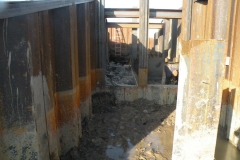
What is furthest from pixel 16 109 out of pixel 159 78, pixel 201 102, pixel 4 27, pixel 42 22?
pixel 159 78

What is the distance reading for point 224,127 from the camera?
5953 mm

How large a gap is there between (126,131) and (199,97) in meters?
3.47

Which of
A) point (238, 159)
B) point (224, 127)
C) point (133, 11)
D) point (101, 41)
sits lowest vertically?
point (238, 159)

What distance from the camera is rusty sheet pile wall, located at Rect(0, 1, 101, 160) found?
3.04 metres

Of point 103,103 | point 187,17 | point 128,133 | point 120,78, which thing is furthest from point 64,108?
point 120,78

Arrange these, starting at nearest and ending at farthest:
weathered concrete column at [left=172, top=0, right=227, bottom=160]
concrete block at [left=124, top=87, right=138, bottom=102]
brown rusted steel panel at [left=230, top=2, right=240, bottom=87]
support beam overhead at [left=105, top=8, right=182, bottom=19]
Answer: weathered concrete column at [left=172, top=0, right=227, bottom=160]
brown rusted steel panel at [left=230, top=2, right=240, bottom=87]
support beam overhead at [left=105, top=8, right=182, bottom=19]
concrete block at [left=124, top=87, right=138, bottom=102]

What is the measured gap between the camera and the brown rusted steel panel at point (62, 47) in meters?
4.47

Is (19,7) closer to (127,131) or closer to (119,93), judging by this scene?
(127,131)

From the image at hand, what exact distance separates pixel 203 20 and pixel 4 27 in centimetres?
525

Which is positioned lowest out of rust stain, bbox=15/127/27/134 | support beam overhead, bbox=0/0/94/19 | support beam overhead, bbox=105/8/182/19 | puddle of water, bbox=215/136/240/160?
puddle of water, bbox=215/136/240/160

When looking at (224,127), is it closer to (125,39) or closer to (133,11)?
(133,11)

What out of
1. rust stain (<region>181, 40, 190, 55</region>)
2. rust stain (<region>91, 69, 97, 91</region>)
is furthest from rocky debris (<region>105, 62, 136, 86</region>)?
rust stain (<region>181, 40, 190, 55</region>)

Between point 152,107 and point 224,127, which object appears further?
point 152,107

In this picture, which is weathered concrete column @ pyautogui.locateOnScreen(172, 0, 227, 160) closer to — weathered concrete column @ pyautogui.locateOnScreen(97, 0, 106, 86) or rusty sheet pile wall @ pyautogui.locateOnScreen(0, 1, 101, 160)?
rusty sheet pile wall @ pyautogui.locateOnScreen(0, 1, 101, 160)
